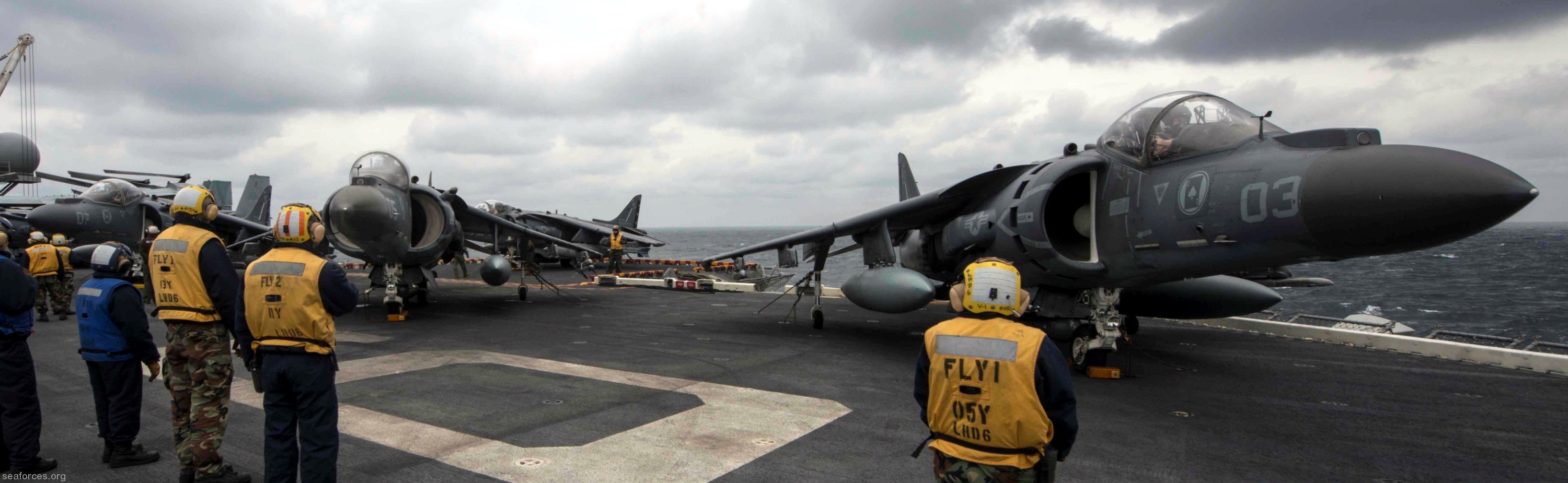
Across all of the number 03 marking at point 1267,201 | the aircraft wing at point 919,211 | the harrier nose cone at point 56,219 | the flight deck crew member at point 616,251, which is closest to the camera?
the number 03 marking at point 1267,201

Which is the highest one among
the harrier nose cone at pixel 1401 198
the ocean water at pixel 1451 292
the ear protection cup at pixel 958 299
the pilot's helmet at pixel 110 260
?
the harrier nose cone at pixel 1401 198

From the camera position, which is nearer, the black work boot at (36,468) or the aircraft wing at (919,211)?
the black work boot at (36,468)

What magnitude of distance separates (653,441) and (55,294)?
48.1 feet

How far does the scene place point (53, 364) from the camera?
28.5ft

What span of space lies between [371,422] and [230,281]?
5.81 ft

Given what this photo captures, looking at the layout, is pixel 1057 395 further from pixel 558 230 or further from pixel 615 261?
pixel 558 230

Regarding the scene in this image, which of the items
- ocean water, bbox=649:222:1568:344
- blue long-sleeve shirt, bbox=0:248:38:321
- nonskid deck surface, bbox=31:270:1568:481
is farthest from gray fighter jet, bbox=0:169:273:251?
ocean water, bbox=649:222:1568:344

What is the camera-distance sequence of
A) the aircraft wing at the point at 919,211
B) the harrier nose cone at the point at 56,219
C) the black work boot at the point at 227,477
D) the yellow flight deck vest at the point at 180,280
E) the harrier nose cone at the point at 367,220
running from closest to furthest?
the black work boot at the point at 227,477
the yellow flight deck vest at the point at 180,280
the aircraft wing at the point at 919,211
the harrier nose cone at the point at 367,220
the harrier nose cone at the point at 56,219

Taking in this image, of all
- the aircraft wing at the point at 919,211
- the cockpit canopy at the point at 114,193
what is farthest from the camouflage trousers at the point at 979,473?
the cockpit canopy at the point at 114,193

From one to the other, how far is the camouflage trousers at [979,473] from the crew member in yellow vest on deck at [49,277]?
672 inches

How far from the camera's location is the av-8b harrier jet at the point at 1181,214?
5.26m

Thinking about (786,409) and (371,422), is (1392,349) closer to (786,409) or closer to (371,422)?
(786,409)

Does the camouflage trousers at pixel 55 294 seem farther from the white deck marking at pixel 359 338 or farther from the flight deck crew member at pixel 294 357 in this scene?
the flight deck crew member at pixel 294 357

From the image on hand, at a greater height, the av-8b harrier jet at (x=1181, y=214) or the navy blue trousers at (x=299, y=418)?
the av-8b harrier jet at (x=1181, y=214)
